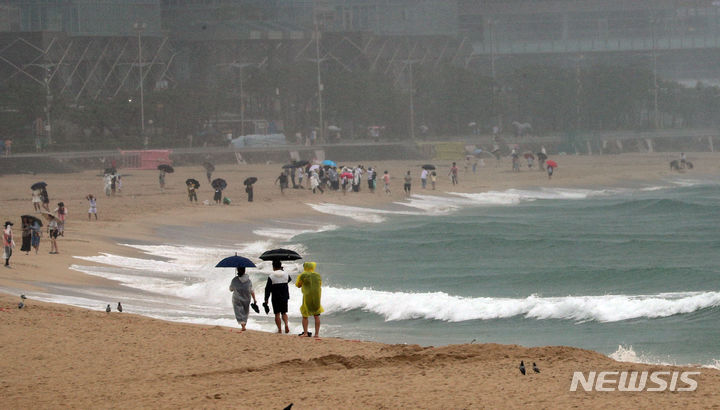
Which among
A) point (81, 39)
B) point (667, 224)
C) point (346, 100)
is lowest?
point (667, 224)

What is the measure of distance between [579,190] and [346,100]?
102 ft

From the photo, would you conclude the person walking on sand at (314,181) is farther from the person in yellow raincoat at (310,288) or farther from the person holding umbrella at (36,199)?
the person in yellow raincoat at (310,288)

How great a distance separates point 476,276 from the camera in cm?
3170

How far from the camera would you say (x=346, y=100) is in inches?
3622

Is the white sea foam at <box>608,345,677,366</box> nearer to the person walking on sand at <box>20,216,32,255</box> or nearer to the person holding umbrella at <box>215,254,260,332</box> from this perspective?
the person holding umbrella at <box>215,254,260,332</box>

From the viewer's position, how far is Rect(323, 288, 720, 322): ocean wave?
24.3 m

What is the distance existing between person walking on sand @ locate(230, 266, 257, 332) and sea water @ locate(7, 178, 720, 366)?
9.81 feet

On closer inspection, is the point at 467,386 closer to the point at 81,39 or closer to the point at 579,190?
the point at 579,190

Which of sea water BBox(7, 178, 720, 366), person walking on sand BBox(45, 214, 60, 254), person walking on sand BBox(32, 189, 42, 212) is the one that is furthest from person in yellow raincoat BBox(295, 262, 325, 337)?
person walking on sand BBox(32, 189, 42, 212)

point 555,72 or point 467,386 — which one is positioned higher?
point 555,72

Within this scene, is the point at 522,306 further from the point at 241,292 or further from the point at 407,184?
the point at 407,184

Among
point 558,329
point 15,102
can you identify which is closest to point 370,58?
point 15,102

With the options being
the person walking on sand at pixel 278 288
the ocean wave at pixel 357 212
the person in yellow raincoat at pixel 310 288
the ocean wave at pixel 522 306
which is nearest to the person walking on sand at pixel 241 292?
the person walking on sand at pixel 278 288

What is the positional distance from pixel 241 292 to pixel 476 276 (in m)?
14.4
